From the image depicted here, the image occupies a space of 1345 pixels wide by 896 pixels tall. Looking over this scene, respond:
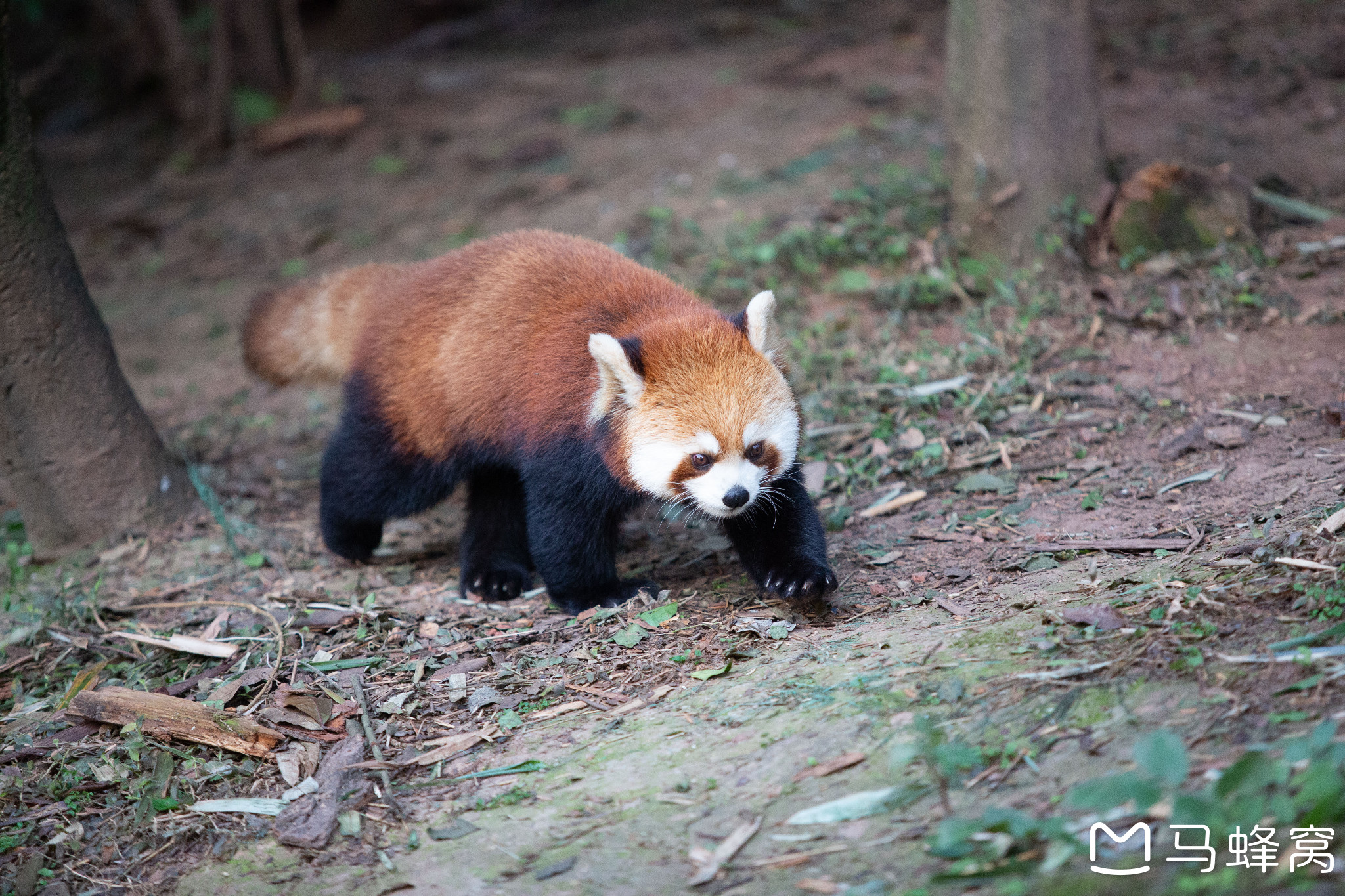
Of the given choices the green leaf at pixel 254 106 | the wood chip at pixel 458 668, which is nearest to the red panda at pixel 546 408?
the wood chip at pixel 458 668

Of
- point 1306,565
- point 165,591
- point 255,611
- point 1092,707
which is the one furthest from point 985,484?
point 165,591

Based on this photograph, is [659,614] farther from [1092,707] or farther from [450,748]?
[1092,707]

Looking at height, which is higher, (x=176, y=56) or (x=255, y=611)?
(x=176, y=56)

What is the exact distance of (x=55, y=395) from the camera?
5273 mm

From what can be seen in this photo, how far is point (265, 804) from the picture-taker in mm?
3496

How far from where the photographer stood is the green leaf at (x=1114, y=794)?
7.78 ft

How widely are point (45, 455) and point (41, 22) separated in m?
9.86

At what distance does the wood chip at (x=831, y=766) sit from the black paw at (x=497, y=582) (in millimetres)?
2307

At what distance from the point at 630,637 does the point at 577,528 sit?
0.56m

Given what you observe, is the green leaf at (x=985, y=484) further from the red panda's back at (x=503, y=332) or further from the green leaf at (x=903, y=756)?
the green leaf at (x=903, y=756)

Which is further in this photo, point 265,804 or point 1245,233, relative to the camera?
point 1245,233

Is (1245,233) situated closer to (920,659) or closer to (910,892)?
(920,659)

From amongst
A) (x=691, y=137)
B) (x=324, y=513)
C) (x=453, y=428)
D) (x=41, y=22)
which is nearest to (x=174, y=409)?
(x=324, y=513)

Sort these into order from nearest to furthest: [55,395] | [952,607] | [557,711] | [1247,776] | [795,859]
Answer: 1. [1247,776]
2. [795,859]
3. [557,711]
4. [952,607]
5. [55,395]
